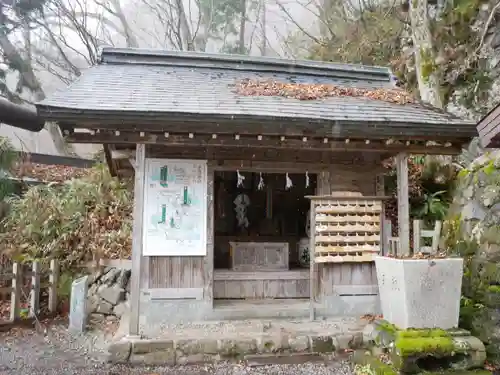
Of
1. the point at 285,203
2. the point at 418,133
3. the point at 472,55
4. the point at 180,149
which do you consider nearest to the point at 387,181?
the point at 285,203

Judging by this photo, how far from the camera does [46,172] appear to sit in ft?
40.0

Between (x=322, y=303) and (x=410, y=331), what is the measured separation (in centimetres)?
197

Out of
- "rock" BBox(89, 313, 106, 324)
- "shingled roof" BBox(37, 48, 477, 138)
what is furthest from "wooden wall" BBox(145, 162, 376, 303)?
"rock" BBox(89, 313, 106, 324)

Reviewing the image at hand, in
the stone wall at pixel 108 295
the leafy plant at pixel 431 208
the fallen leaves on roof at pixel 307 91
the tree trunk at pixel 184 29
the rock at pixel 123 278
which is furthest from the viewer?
the tree trunk at pixel 184 29

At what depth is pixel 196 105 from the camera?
5605mm

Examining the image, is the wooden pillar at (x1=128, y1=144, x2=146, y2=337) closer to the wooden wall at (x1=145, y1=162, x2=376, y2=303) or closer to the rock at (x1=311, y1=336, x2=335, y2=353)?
the wooden wall at (x1=145, y1=162, x2=376, y2=303)

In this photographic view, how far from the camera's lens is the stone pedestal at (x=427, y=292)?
464cm

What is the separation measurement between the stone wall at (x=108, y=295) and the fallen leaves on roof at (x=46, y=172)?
4562 mm

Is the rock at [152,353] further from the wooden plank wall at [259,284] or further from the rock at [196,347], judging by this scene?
the wooden plank wall at [259,284]

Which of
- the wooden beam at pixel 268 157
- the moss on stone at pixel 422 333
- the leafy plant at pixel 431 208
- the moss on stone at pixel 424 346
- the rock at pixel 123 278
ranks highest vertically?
the wooden beam at pixel 268 157

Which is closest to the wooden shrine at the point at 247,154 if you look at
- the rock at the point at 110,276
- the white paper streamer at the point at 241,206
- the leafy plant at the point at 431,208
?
the rock at the point at 110,276

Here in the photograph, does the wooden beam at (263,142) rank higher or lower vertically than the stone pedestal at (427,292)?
higher

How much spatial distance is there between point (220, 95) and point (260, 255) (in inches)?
125

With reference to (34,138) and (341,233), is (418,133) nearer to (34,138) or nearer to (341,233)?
(341,233)
